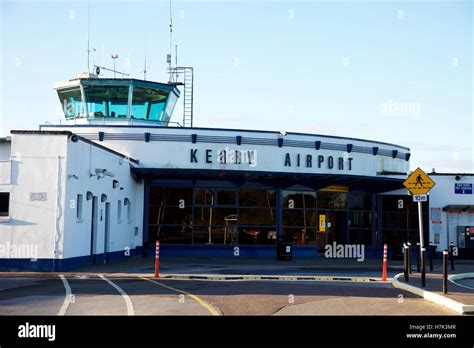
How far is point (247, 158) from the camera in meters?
31.3

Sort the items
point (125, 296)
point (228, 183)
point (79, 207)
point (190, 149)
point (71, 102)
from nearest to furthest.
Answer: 1. point (125, 296)
2. point (79, 207)
3. point (190, 149)
4. point (228, 183)
5. point (71, 102)

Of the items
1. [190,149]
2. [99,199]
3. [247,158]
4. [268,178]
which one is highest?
[190,149]

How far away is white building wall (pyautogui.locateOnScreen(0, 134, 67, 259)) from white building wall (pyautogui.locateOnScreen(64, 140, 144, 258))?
0.37 metres

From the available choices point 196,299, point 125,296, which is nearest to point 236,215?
point 125,296

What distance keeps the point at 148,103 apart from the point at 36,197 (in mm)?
13109

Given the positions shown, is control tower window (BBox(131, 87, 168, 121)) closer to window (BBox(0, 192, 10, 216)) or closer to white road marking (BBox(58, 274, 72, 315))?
window (BBox(0, 192, 10, 216))

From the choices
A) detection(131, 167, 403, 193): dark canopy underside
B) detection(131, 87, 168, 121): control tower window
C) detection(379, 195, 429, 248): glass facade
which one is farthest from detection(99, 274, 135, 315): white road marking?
detection(379, 195, 429, 248): glass facade

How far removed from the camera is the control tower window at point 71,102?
1294 inches

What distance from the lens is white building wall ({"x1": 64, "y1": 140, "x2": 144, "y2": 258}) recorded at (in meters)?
22.0

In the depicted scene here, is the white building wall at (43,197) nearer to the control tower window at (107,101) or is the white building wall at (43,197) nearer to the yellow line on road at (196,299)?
the yellow line on road at (196,299)

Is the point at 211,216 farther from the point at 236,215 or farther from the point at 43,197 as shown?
the point at 43,197

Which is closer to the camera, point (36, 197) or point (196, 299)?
point (196, 299)

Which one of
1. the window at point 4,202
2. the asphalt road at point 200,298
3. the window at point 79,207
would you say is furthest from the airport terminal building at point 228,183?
the asphalt road at point 200,298

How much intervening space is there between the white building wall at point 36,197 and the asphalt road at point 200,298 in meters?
2.40
